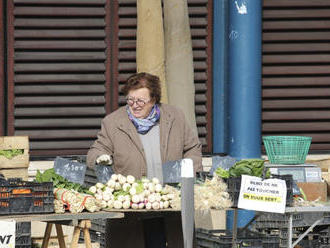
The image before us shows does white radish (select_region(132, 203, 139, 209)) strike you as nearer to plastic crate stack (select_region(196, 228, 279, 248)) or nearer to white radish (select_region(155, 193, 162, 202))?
white radish (select_region(155, 193, 162, 202))

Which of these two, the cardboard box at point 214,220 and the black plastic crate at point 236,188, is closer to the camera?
the black plastic crate at point 236,188

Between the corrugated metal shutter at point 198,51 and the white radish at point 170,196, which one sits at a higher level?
the corrugated metal shutter at point 198,51

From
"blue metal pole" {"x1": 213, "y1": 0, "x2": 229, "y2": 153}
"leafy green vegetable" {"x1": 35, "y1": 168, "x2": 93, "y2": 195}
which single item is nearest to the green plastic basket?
"blue metal pole" {"x1": 213, "y1": 0, "x2": 229, "y2": 153}

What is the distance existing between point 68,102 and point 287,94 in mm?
2518

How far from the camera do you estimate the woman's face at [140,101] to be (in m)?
6.60

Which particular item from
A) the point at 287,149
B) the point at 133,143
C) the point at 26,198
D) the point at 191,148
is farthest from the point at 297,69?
the point at 26,198

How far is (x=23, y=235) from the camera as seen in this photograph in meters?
7.81

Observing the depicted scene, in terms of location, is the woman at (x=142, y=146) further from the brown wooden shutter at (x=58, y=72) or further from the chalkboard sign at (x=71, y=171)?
the brown wooden shutter at (x=58, y=72)

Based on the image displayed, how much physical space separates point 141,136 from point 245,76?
3.23 metres

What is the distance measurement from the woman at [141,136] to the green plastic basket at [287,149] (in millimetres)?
1653

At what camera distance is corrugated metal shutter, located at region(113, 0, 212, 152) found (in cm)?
974

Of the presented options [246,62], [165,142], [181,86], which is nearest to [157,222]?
[165,142]

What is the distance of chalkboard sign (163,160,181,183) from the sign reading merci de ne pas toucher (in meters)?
0.49

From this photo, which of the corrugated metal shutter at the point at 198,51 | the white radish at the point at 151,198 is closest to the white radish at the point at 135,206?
the white radish at the point at 151,198
